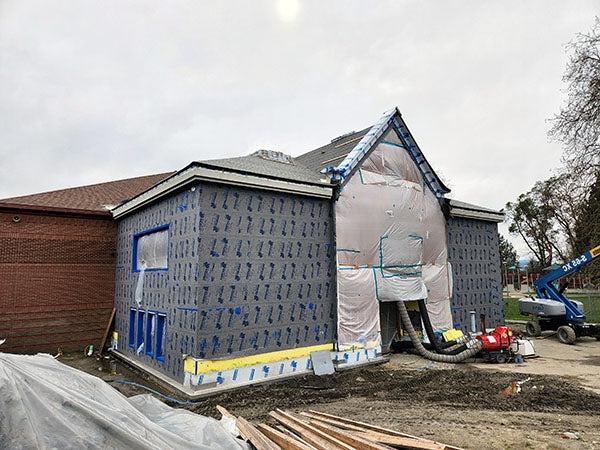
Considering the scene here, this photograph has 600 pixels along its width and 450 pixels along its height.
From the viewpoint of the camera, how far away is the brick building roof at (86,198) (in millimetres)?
13486

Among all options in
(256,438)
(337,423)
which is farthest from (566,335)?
(256,438)

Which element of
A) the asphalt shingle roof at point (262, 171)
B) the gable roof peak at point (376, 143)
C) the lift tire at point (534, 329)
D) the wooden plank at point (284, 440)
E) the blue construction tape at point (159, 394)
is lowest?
the blue construction tape at point (159, 394)

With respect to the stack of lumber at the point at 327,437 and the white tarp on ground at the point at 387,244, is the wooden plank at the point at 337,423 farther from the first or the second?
the white tarp on ground at the point at 387,244

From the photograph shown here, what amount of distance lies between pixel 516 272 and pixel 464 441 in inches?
2453

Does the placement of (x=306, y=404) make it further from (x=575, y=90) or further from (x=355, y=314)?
(x=575, y=90)

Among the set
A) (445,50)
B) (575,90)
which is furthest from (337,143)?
(575,90)

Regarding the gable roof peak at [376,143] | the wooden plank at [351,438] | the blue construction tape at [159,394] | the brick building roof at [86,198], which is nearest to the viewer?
the wooden plank at [351,438]

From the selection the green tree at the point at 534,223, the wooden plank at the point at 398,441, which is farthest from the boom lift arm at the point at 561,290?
the green tree at the point at 534,223

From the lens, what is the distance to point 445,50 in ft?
35.3

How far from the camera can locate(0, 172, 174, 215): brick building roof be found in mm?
13486

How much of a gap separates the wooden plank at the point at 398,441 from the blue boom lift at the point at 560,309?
40.2 feet

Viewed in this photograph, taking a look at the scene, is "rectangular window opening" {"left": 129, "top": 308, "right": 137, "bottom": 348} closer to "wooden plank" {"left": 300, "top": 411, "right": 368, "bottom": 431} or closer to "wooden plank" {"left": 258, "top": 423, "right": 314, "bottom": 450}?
"wooden plank" {"left": 300, "top": 411, "right": 368, "bottom": 431}

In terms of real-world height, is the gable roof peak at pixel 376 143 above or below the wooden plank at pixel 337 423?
above

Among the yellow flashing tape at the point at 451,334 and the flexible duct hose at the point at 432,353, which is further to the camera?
the yellow flashing tape at the point at 451,334
